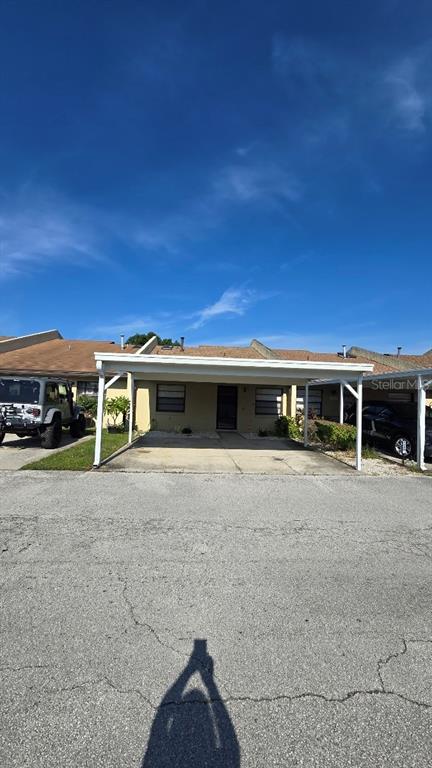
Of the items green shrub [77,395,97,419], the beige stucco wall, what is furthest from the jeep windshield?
the beige stucco wall

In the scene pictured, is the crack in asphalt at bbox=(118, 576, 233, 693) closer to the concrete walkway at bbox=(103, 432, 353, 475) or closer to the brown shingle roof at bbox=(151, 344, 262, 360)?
the concrete walkway at bbox=(103, 432, 353, 475)

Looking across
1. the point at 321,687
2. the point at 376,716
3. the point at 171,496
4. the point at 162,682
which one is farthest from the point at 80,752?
the point at 171,496

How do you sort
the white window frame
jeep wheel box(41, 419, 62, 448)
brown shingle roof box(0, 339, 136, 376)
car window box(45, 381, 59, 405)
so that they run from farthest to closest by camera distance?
the white window frame, brown shingle roof box(0, 339, 136, 376), car window box(45, 381, 59, 405), jeep wheel box(41, 419, 62, 448)

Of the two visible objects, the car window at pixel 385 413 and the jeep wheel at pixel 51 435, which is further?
the car window at pixel 385 413

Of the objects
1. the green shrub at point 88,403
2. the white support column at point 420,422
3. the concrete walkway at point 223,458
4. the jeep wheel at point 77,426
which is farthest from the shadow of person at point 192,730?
the green shrub at point 88,403

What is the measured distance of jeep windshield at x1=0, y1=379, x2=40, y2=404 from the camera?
12047 mm

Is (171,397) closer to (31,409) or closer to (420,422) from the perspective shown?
(31,409)

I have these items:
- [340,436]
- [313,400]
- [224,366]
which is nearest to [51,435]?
[224,366]

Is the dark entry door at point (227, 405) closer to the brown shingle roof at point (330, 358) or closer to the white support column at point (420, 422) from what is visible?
the brown shingle roof at point (330, 358)

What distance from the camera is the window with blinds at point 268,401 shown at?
19.5m

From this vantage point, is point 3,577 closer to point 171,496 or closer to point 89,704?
point 89,704

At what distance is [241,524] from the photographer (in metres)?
6.15

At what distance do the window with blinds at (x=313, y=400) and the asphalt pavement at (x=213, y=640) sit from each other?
1400 centimetres

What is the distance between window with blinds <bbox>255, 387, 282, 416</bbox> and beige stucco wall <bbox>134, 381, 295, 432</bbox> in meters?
0.18
